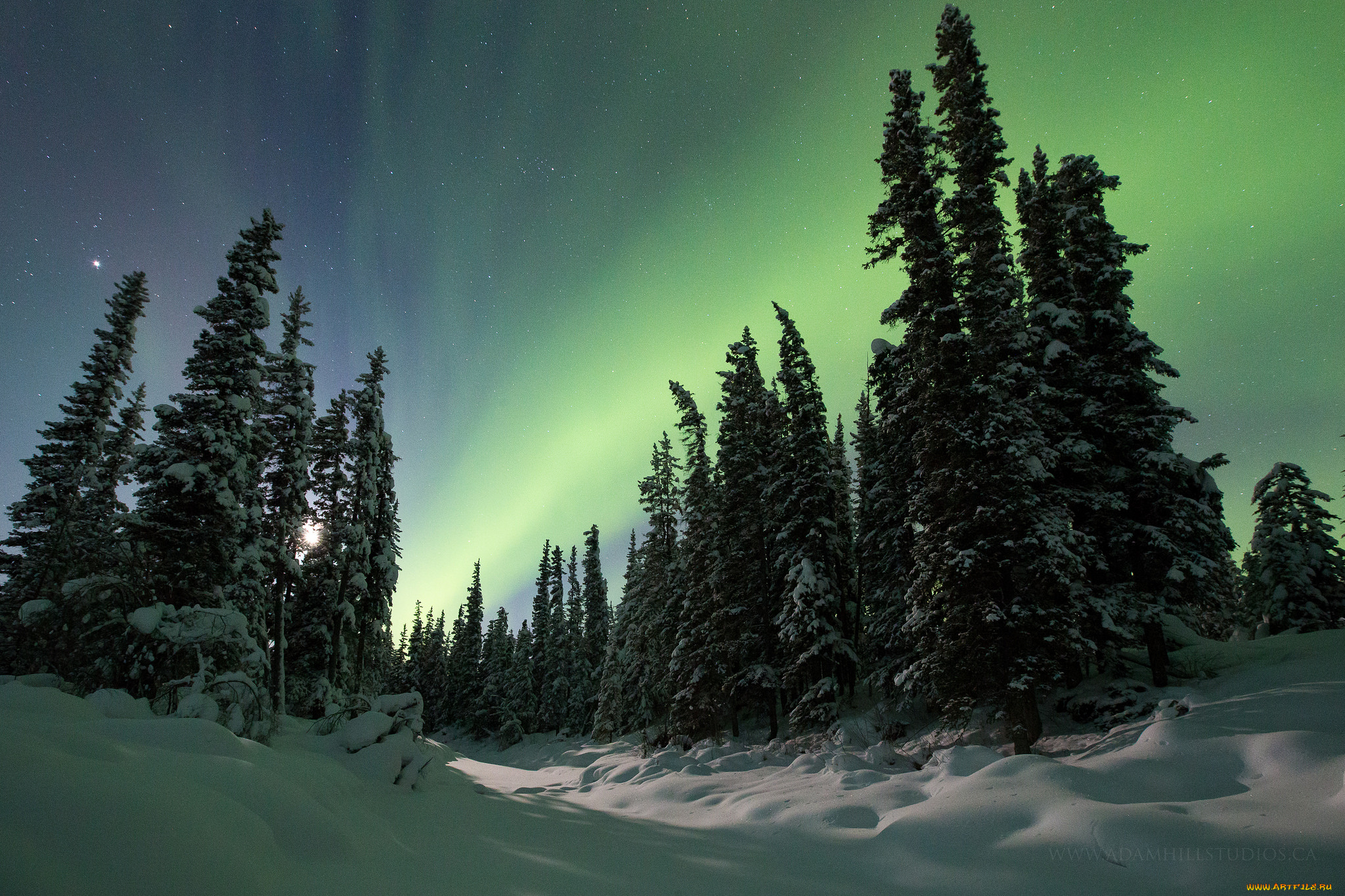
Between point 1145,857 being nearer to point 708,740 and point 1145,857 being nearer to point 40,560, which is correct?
point 708,740

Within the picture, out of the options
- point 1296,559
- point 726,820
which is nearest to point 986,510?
point 726,820

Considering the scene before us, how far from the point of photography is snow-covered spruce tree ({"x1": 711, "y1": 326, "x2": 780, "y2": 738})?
2272 centimetres

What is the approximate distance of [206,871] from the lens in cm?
364

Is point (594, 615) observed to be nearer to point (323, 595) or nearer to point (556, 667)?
point (556, 667)

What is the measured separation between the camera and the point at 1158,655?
14.2 metres

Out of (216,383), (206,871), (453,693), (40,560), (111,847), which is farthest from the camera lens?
(453,693)

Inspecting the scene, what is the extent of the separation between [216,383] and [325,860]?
54.6 feet

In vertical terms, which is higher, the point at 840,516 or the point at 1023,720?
the point at 840,516

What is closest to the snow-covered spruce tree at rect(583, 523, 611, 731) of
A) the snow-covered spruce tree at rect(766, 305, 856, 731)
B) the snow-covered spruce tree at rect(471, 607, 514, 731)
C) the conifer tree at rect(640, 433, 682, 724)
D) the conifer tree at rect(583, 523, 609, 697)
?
the conifer tree at rect(583, 523, 609, 697)

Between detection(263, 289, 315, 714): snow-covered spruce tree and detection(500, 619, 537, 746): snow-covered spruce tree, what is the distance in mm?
29993

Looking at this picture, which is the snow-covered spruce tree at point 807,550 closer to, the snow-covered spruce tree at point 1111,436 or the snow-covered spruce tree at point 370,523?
the snow-covered spruce tree at point 1111,436

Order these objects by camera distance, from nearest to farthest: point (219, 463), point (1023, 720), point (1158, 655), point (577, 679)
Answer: point (1023, 720)
point (1158, 655)
point (219, 463)
point (577, 679)

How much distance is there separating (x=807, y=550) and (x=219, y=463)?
19890 millimetres

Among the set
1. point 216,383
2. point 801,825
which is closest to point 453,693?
point 216,383
